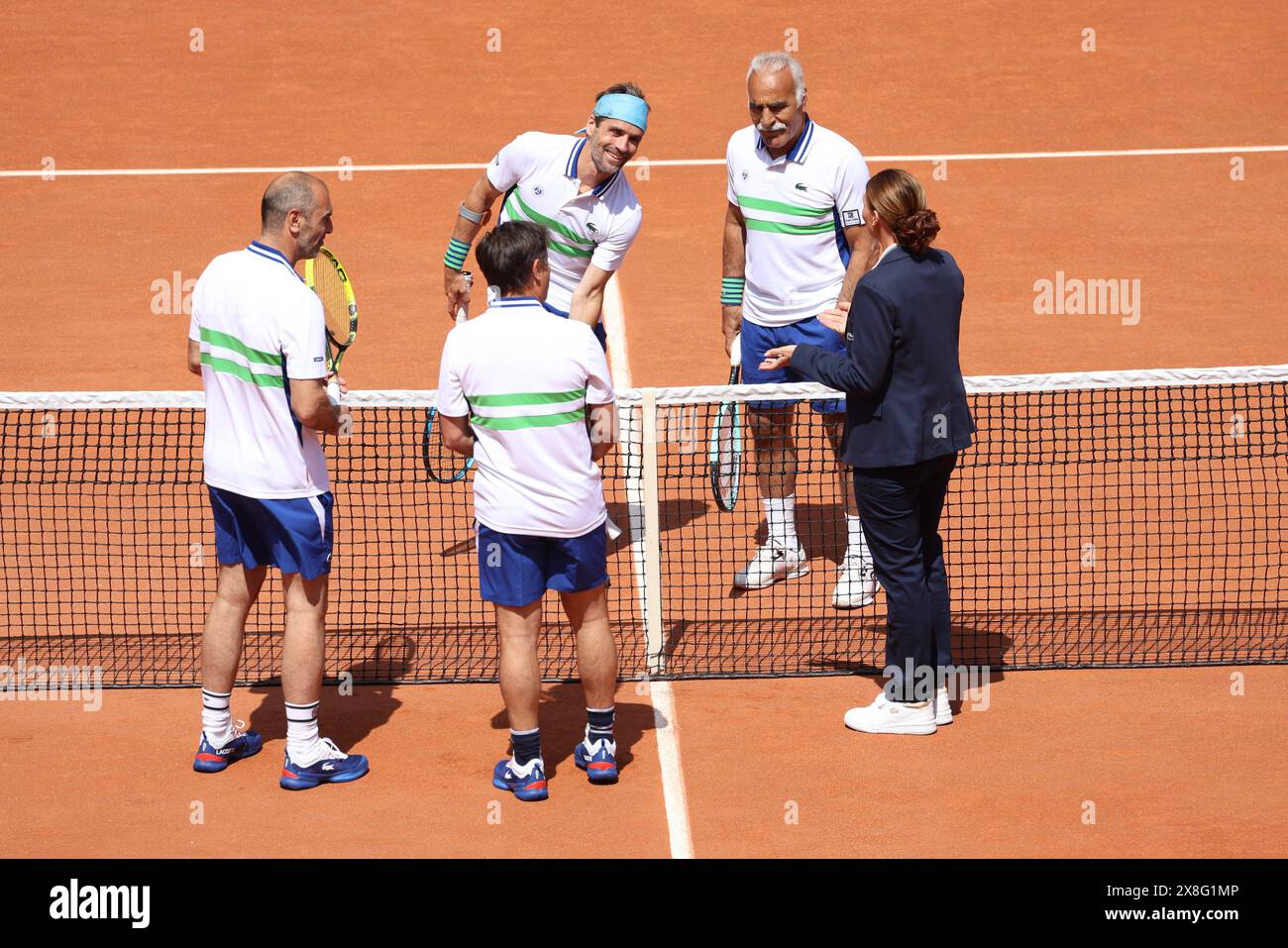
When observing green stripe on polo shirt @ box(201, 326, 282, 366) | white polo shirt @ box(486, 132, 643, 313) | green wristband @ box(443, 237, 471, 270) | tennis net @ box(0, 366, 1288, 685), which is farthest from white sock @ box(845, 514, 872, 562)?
green stripe on polo shirt @ box(201, 326, 282, 366)

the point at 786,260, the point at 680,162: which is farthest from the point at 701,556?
the point at 680,162

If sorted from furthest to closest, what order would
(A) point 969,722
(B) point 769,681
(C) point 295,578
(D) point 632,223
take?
(D) point 632,223, (B) point 769,681, (A) point 969,722, (C) point 295,578

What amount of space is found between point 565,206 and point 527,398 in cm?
254

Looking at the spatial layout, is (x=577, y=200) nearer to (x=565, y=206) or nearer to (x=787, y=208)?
(x=565, y=206)

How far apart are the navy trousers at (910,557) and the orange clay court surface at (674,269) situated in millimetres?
370

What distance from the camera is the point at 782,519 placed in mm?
8797

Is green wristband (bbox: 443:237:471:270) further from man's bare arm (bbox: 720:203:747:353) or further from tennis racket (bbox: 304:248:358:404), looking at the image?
man's bare arm (bbox: 720:203:747:353)

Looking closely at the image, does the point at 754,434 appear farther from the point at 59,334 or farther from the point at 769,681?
→ the point at 59,334

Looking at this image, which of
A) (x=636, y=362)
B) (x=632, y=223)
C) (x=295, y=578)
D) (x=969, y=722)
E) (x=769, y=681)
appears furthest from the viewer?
(x=636, y=362)

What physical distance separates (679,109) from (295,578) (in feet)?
43.5

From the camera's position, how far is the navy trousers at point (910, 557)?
6816 mm

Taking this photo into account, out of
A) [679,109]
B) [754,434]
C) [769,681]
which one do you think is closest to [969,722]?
[769,681]

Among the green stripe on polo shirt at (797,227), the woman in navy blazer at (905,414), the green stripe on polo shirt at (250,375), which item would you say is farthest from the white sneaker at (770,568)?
the green stripe on polo shirt at (250,375)

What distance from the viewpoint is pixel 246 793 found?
6.64m
